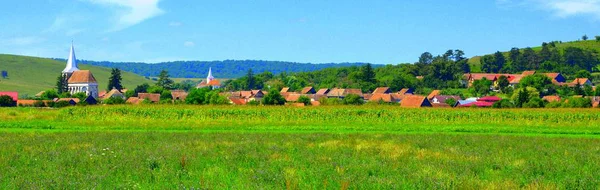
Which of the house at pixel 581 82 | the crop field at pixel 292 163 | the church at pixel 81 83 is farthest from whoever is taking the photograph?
the church at pixel 81 83

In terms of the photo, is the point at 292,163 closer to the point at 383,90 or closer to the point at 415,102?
the point at 415,102

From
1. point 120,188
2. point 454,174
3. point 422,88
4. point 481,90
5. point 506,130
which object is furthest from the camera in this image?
point 422,88

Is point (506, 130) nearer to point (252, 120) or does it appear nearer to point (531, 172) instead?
point (252, 120)

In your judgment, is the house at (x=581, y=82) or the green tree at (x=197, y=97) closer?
the green tree at (x=197, y=97)

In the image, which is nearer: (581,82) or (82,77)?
(581,82)

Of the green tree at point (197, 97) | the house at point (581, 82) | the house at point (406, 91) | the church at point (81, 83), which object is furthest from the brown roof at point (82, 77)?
the house at point (581, 82)

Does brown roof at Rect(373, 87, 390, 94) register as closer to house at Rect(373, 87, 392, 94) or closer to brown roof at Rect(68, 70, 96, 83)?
house at Rect(373, 87, 392, 94)

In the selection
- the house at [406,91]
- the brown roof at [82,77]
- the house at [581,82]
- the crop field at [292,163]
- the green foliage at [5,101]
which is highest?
the house at [581,82]

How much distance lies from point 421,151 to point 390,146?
7.24 feet

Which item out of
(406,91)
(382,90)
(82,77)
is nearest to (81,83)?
(82,77)

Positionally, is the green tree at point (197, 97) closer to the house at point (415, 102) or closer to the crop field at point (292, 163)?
the house at point (415, 102)

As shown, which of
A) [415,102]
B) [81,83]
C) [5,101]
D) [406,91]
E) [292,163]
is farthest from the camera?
[81,83]

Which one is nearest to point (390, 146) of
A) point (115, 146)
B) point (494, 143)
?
point (494, 143)

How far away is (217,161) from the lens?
61.8 ft
